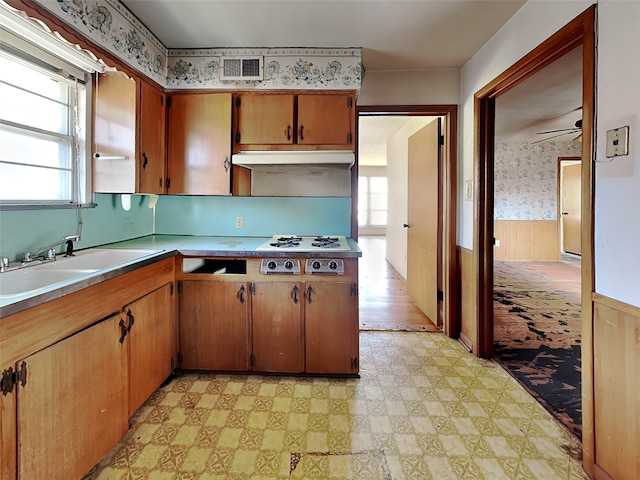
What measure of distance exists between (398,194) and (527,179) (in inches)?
133

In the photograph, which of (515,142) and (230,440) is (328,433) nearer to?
(230,440)

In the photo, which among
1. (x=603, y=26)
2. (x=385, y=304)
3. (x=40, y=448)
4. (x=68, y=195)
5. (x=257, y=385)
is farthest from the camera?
(x=385, y=304)

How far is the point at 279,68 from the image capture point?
2488mm

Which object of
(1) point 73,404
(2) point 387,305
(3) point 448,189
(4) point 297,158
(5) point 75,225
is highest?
(4) point 297,158

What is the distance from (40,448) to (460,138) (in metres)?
3.26

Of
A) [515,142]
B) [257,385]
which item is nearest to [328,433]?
[257,385]

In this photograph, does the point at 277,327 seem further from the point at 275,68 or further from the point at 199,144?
the point at 275,68

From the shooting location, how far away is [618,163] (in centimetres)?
133

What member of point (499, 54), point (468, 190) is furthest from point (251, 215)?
point (499, 54)

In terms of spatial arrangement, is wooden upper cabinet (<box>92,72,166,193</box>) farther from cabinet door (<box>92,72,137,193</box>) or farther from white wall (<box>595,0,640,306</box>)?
white wall (<box>595,0,640,306</box>)

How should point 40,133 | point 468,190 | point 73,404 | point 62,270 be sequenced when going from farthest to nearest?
point 468,190 < point 40,133 < point 62,270 < point 73,404

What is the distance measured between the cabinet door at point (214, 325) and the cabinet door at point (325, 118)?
1.25 meters

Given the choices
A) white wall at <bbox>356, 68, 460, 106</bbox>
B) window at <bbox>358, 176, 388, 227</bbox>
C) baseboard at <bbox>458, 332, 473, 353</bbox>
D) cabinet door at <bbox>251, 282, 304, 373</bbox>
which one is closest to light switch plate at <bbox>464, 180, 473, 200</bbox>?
white wall at <bbox>356, 68, 460, 106</bbox>

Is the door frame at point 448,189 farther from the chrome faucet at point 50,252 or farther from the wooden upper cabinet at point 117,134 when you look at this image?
the chrome faucet at point 50,252
